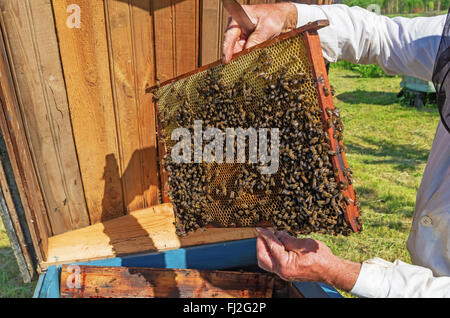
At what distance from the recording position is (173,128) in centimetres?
271

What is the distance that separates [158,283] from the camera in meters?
2.88

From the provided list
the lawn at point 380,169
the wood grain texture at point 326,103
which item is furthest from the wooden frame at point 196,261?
the lawn at point 380,169

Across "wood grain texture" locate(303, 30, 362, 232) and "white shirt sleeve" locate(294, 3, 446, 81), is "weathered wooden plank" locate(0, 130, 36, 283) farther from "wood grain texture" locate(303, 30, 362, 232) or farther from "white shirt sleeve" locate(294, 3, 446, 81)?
"white shirt sleeve" locate(294, 3, 446, 81)

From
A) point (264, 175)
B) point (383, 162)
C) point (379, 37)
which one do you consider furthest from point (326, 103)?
point (383, 162)

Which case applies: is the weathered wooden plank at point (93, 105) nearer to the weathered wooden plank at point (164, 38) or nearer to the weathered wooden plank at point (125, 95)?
the weathered wooden plank at point (125, 95)

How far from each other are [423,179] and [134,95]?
2.54 metres

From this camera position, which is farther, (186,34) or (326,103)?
(186,34)

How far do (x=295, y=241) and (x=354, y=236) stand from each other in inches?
115

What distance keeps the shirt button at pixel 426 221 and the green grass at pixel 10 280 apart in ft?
12.4

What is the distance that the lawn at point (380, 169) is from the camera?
4.33 m

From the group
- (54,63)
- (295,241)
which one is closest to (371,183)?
(295,241)

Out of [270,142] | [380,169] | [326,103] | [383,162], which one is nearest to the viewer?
[326,103]

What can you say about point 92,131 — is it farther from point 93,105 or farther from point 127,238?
point 127,238

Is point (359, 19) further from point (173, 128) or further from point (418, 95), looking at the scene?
point (418, 95)
